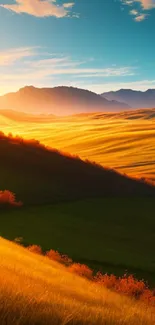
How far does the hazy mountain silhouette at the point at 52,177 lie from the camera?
51.7 metres

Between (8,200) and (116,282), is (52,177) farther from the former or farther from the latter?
(116,282)

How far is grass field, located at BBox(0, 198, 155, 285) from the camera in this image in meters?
29.7

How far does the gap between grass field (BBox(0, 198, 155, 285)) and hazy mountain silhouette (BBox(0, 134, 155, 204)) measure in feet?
13.1

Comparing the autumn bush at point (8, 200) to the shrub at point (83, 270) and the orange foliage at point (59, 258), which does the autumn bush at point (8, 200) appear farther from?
the shrub at point (83, 270)

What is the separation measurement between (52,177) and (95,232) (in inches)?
840

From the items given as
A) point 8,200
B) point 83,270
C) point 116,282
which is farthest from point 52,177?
point 116,282

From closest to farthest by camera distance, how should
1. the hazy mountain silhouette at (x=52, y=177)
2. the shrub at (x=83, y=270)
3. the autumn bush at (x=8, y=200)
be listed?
the shrub at (x=83, y=270), the autumn bush at (x=8, y=200), the hazy mountain silhouette at (x=52, y=177)

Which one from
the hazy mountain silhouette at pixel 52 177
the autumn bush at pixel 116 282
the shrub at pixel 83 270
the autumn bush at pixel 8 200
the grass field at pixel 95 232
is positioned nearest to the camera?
the autumn bush at pixel 116 282

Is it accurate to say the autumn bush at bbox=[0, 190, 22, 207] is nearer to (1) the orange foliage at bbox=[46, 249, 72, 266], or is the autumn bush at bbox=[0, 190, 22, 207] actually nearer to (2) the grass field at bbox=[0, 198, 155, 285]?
(2) the grass field at bbox=[0, 198, 155, 285]

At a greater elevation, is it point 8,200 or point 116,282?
point 8,200

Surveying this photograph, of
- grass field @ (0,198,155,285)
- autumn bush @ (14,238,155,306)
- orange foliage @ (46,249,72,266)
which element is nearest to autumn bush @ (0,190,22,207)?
grass field @ (0,198,155,285)

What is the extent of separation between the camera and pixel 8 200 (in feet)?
145

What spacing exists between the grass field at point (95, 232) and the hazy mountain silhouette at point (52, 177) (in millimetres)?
3997

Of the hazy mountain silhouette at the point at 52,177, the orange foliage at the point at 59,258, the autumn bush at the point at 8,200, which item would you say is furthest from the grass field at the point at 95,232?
the hazy mountain silhouette at the point at 52,177
